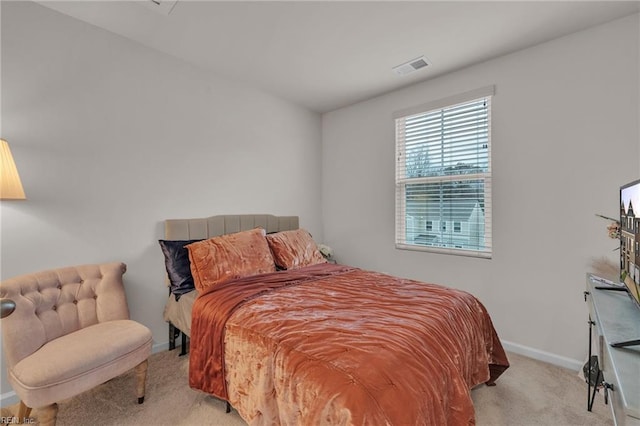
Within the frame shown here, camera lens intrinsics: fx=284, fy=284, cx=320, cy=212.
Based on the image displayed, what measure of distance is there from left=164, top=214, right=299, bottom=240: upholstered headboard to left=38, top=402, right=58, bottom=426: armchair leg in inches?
52.1

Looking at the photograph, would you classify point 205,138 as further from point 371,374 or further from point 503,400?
point 503,400

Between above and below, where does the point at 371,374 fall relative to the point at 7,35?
below

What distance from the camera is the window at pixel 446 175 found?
2.74 metres

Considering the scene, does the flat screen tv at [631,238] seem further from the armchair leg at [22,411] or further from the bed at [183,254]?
the armchair leg at [22,411]

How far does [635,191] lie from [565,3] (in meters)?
1.45

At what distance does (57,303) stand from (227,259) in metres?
1.06

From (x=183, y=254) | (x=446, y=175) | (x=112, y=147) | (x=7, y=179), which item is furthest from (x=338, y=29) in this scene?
(x=7, y=179)

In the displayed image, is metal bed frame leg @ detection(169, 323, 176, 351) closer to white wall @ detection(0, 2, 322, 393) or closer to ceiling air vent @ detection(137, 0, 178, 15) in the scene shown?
white wall @ detection(0, 2, 322, 393)

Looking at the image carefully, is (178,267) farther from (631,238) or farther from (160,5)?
(631,238)

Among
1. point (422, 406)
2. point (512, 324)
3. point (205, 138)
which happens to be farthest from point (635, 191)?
point (205, 138)

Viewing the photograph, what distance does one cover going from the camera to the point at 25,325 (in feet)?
5.20

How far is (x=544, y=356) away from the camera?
2.38m

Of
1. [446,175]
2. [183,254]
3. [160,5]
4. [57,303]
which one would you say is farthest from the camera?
[446,175]

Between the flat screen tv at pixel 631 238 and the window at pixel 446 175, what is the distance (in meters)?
1.13
